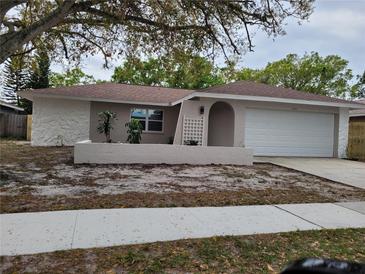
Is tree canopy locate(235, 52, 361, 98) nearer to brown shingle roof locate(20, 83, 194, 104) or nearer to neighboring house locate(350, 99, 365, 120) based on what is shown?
neighboring house locate(350, 99, 365, 120)

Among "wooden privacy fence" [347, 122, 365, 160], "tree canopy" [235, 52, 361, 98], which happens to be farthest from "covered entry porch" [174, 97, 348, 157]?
"tree canopy" [235, 52, 361, 98]

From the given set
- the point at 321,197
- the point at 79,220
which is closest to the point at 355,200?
the point at 321,197

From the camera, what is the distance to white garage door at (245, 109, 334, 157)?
615 inches

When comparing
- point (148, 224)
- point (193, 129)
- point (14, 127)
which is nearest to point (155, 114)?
point (193, 129)

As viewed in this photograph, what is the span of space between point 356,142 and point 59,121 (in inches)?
614

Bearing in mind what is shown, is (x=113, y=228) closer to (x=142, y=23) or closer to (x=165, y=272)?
(x=165, y=272)

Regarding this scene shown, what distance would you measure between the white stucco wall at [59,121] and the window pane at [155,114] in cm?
349

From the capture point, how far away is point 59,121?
17.3m

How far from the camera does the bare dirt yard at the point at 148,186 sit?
636cm

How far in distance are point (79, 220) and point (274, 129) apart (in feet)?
40.8

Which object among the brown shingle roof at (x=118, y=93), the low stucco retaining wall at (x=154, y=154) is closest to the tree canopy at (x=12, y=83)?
the brown shingle roof at (x=118, y=93)

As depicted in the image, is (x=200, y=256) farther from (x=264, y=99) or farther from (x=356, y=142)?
(x=356, y=142)

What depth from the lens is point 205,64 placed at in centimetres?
1192

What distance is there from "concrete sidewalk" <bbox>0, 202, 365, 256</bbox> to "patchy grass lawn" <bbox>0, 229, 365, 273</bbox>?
8.8 inches
